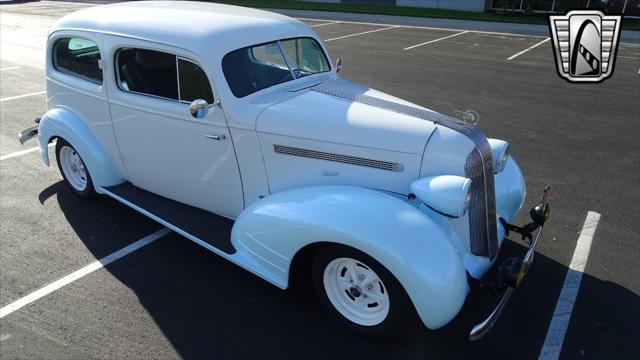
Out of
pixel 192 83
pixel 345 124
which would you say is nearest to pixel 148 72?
pixel 192 83

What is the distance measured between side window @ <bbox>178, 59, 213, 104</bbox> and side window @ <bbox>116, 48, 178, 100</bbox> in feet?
0.28

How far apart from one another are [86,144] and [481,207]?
368cm

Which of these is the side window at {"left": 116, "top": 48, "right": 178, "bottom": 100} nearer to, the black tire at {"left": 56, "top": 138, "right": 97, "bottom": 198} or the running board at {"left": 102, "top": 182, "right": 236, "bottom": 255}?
the running board at {"left": 102, "top": 182, "right": 236, "bottom": 255}

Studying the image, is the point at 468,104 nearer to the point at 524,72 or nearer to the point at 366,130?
the point at 524,72

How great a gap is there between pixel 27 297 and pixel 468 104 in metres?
7.17

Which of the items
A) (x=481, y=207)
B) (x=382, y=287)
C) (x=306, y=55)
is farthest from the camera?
(x=306, y=55)

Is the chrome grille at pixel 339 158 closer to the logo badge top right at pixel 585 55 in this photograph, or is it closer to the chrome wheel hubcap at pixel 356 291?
the chrome wheel hubcap at pixel 356 291

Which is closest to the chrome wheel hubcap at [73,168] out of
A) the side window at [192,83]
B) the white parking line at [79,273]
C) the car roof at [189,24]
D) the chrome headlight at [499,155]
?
the white parking line at [79,273]

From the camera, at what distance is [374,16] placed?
67.8 feet

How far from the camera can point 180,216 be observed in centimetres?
400

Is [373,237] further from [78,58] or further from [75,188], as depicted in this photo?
[75,188]

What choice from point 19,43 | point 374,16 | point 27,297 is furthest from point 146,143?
point 374,16

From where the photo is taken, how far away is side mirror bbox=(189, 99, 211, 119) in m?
3.33

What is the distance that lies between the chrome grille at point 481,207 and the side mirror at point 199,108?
1.91m
